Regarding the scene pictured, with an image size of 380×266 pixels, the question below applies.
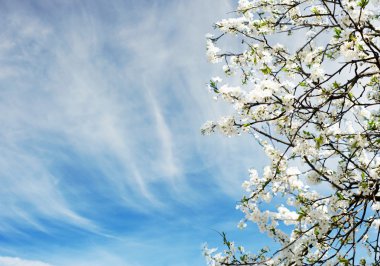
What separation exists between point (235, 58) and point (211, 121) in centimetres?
200

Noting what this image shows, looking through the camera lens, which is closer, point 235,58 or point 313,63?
point 313,63

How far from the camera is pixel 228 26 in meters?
8.27

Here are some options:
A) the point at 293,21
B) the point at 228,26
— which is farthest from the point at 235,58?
the point at 293,21

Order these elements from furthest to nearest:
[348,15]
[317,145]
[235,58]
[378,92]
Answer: [235,58]
[378,92]
[317,145]
[348,15]

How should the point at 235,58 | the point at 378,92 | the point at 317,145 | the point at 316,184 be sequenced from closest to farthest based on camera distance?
the point at 317,145, the point at 316,184, the point at 378,92, the point at 235,58

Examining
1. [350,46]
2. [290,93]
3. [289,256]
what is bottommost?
[289,256]

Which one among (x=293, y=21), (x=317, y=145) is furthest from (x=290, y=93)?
(x=293, y=21)

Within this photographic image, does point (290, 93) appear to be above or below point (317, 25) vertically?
below

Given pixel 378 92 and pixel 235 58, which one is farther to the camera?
pixel 235 58

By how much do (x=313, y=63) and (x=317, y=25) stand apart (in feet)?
2.25

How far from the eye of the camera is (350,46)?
6488 mm

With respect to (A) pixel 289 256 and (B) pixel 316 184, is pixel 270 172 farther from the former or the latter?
(A) pixel 289 256

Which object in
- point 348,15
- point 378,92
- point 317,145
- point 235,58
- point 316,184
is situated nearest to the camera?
point 348,15

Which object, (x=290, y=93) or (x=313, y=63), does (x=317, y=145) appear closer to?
(x=290, y=93)
